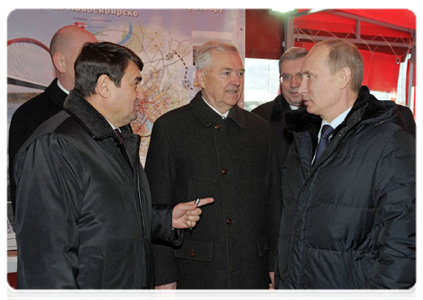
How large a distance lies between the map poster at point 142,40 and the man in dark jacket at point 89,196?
198cm

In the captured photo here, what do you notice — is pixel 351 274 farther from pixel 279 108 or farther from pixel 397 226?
pixel 279 108

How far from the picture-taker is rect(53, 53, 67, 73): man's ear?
112 inches

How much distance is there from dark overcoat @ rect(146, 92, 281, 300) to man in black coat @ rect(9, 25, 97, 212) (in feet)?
2.17

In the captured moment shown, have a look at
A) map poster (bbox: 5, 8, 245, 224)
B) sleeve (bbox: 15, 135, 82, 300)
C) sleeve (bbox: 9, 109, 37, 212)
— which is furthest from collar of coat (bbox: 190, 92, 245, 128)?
map poster (bbox: 5, 8, 245, 224)

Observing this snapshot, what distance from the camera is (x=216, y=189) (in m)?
2.49

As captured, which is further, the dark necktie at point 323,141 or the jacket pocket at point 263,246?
the jacket pocket at point 263,246

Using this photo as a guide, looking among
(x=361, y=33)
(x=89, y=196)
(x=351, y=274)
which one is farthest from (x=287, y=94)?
(x=361, y=33)

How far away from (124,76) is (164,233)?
0.80 m

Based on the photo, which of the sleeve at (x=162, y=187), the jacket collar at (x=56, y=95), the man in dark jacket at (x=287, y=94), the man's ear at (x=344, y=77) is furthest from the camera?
the man in dark jacket at (x=287, y=94)

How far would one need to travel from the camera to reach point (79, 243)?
5.34ft

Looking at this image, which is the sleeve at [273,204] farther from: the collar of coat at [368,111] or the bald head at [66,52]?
the bald head at [66,52]

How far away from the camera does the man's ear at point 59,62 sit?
284 centimetres

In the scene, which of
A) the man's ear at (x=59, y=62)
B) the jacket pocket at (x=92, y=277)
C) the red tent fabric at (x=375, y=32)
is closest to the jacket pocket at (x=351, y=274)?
the jacket pocket at (x=92, y=277)

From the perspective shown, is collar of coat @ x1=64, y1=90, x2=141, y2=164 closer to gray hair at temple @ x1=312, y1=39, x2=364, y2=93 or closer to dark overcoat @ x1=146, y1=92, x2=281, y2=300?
dark overcoat @ x1=146, y1=92, x2=281, y2=300
